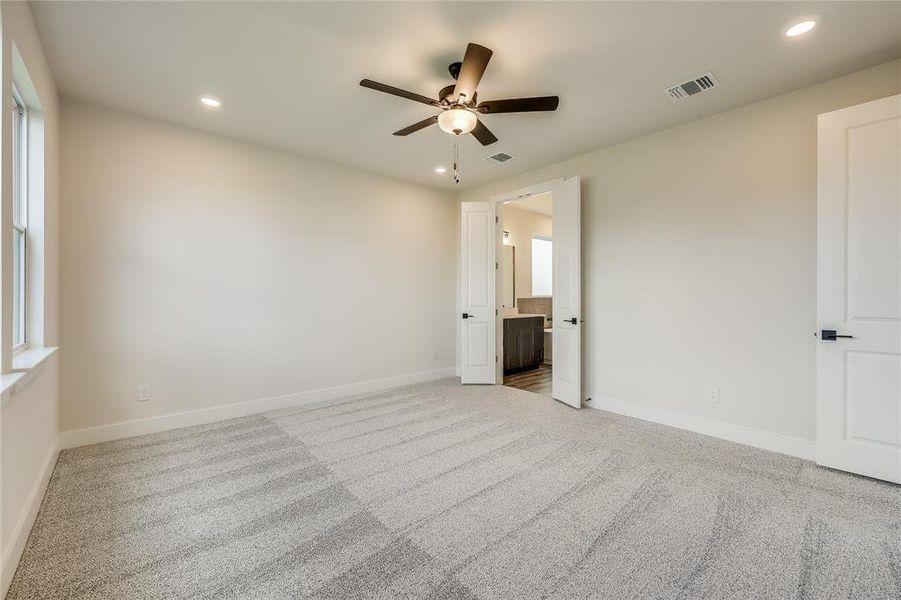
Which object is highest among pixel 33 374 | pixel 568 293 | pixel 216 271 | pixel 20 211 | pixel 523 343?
pixel 20 211

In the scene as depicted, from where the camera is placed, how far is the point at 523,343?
5938 millimetres

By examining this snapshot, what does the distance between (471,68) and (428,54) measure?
0.46m

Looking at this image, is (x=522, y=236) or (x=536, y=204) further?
(x=522, y=236)

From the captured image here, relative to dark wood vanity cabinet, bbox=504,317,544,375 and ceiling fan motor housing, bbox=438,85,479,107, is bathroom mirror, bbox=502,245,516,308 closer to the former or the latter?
dark wood vanity cabinet, bbox=504,317,544,375

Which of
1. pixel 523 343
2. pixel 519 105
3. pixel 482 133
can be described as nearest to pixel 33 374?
pixel 482 133

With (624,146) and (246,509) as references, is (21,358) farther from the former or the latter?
(624,146)

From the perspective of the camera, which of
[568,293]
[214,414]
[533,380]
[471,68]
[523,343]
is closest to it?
[471,68]

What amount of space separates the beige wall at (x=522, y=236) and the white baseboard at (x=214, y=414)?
2.99 meters

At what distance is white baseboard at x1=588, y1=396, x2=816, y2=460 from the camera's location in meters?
2.82

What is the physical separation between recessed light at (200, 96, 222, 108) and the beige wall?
15.2 ft

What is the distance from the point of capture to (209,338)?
3.63m

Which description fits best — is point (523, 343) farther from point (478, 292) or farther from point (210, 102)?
point (210, 102)

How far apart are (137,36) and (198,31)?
41 cm

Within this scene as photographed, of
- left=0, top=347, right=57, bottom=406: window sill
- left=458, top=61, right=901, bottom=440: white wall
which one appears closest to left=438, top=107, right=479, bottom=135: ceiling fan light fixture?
left=458, top=61, right=901, bottom=440: white wall
